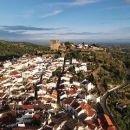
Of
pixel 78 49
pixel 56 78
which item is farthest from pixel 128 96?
pixel 78 49

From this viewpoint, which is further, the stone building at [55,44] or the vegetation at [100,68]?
the stone building at [55,44]

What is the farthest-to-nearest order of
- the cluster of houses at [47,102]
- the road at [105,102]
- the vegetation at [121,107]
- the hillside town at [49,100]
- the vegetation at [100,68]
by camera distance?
the vegetation at [100,68], the road at [105,102], the vegetation at [121,107], the hillside town at [49,100], the cluster of houses at [47,102]

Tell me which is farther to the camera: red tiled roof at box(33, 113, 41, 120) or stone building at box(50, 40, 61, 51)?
stone building at box(50, 40, 61, 51)

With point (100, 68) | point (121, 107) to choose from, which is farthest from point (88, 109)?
point (100, 68)

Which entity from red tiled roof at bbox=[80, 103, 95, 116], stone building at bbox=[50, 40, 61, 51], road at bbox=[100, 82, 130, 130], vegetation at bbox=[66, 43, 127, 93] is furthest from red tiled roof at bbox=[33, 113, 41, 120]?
stone building at bbox=[50, 40, 61, 51]

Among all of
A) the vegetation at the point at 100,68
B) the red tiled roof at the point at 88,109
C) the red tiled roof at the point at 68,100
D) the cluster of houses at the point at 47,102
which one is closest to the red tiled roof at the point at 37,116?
the cluster of houses at the point at 47,102

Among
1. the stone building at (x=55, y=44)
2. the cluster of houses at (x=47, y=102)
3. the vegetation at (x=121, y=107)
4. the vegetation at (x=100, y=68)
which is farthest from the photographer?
the stone building at (x=55, y=44)

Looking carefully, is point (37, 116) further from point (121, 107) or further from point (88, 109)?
point (121, 107)

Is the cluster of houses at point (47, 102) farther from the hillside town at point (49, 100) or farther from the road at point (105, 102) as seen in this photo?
the road at point (105, 102)

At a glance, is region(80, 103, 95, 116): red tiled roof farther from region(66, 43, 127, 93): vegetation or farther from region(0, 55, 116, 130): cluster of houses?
region(66, 43, 127, 93): vegetation
